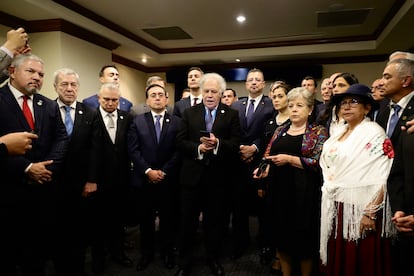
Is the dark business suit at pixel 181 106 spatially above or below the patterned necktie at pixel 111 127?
above

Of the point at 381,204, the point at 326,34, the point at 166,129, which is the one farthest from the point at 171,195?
the point at 326,34

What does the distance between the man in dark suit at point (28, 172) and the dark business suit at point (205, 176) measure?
3.24 feet

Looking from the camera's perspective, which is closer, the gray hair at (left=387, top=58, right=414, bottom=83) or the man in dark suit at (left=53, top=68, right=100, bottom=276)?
the gray hair at (left=387, top=58, right=414, bottom=83)

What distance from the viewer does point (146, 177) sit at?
286 cm

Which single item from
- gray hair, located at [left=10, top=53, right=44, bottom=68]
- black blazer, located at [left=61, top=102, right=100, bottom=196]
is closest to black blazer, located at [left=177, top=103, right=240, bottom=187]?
black blazer, located at [left=61, top=102, right=100, bottom=196]

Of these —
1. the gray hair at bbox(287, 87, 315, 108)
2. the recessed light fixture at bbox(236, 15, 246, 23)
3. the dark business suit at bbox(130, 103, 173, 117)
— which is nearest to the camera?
the gray hair at bbox(287, 87, 315, 108)

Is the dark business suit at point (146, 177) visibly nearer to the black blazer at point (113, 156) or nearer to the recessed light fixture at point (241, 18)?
the black blazer at point (113, 156)

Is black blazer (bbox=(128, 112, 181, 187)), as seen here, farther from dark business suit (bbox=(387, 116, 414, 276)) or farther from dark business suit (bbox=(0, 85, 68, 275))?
dark business suit (bbox=(387, 116, 414, 276))

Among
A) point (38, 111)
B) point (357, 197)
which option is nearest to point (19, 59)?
point (38, 111)

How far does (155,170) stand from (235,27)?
14.3 feet

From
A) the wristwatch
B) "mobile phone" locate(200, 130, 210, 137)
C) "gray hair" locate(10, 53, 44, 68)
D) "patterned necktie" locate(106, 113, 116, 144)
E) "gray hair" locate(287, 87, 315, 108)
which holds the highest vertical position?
"gray hair" locate(10, 53, 44, 68)

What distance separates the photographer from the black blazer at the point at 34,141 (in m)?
2.04

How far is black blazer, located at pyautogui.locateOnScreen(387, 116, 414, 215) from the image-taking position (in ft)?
5.40

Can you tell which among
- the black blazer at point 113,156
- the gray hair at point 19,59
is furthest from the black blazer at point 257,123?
the gray hair at point 19,59
